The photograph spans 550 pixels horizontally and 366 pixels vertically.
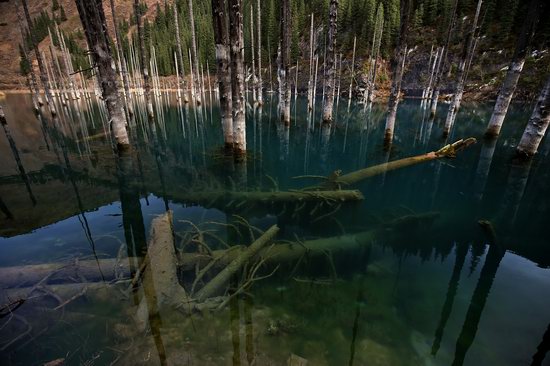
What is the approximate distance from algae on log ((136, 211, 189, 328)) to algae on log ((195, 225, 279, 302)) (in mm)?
344

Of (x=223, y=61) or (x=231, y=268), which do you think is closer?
(x=231, y=268)

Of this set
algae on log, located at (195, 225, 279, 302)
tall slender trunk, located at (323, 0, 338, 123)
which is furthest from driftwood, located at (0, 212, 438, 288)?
tall slender trunk, located at (323, 0, 338, 123)

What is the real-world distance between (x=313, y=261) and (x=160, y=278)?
11.4 feet

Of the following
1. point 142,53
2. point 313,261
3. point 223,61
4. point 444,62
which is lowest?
point 313,261

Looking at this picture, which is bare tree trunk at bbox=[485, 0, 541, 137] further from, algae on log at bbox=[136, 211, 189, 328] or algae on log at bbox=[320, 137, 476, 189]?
algae on log at bbox=[136, 211, 189, 328]

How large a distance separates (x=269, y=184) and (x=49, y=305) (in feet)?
26.0

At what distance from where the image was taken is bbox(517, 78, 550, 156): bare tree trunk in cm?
1319

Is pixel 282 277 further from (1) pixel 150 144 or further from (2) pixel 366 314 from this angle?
(1) pixel 150 144

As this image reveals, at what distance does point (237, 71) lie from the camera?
13.3 meters

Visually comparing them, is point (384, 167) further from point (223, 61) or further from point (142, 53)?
point (142, 53)

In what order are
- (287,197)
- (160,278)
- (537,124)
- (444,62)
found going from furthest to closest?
1. (444,62)
2. (537,124)
3. (287,197)
4. (160,278)

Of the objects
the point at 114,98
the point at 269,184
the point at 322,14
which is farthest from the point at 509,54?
the point at 114,98

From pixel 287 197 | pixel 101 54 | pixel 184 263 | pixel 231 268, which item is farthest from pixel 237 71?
pixel 231 268

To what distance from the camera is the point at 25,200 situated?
1054 cm
